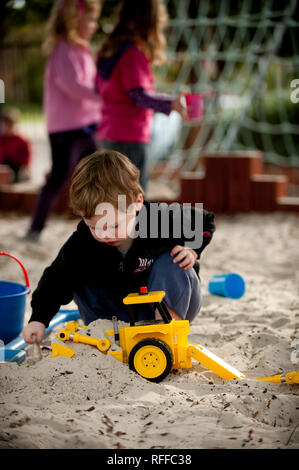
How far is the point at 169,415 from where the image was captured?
4.55ft

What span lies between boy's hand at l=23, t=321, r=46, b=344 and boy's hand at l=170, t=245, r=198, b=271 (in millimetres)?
470

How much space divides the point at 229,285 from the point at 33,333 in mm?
1019

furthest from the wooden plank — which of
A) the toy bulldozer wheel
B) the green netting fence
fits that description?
the toy bulldozer wheel

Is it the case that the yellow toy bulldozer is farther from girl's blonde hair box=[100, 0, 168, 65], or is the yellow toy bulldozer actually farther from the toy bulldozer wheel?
girl's blonde hair box=[100, 0, 168, 65]

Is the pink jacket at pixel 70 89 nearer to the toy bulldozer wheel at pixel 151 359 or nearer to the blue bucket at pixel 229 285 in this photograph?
the blue bucket at pixel 229 285

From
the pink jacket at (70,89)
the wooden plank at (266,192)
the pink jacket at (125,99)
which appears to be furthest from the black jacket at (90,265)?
the wooden plank at (266,192)

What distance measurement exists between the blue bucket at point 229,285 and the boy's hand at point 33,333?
3.19ft

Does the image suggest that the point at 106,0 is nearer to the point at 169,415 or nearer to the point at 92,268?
the point at 92,268

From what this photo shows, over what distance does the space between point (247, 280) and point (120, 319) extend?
40.1 inches

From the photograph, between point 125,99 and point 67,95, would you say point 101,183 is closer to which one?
point 125,99

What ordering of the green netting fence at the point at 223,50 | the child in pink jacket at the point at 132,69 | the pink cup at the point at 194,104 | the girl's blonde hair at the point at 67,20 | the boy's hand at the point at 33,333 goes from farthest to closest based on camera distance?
the green netting fence at the point at 223,50
the girl's blonde hair at the point at 67,20
the child in pink jacket at the point at 132,69
the pink cup at the point at 194,104
the boy's hand at the point at 33,333

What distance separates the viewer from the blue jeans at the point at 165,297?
178 cm

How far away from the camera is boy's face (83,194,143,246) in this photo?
1.66 meters

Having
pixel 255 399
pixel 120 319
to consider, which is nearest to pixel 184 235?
pixel 120 319
